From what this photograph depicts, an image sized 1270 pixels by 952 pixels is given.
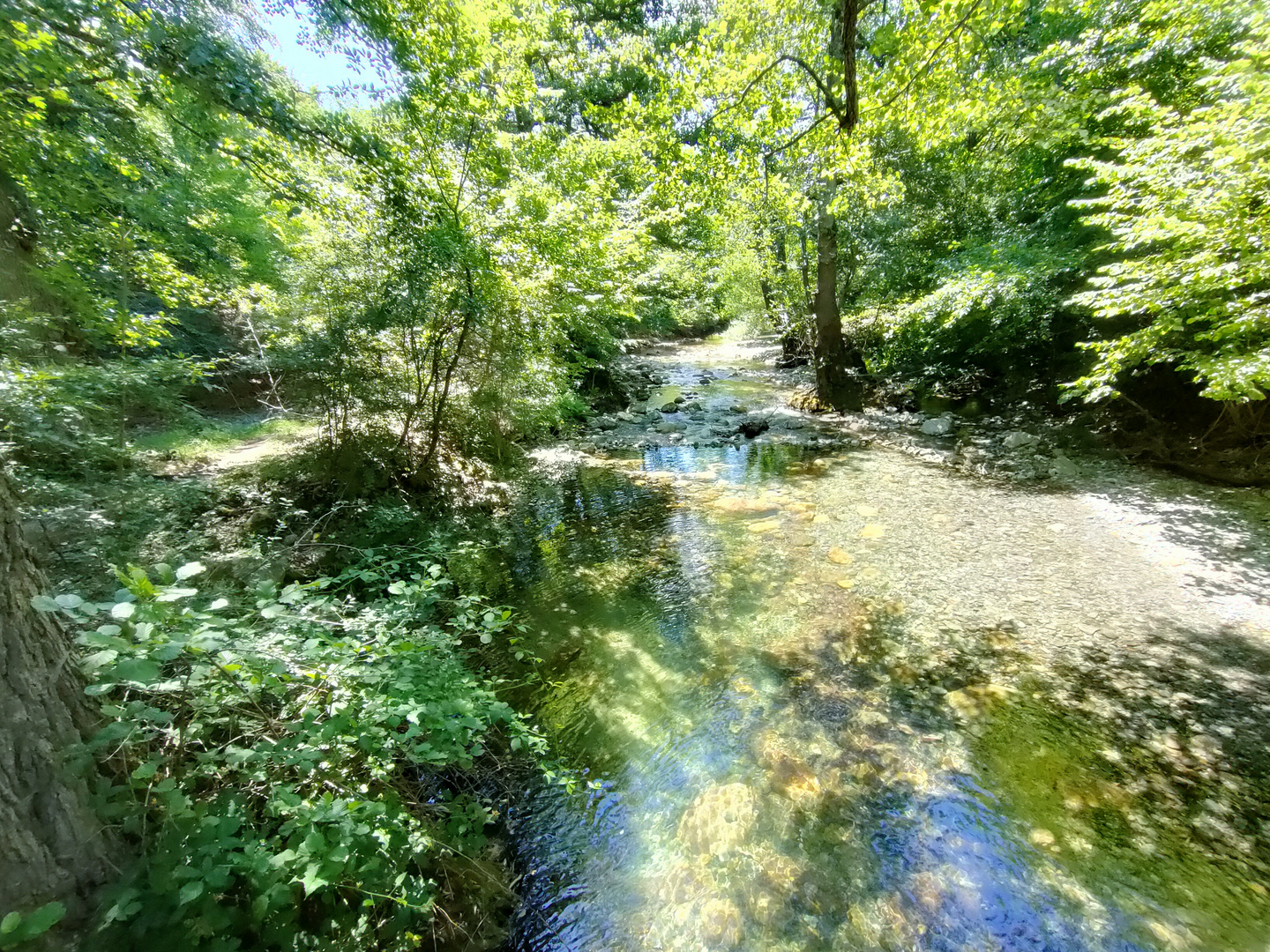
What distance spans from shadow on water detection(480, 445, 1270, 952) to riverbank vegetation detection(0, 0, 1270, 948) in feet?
2.39

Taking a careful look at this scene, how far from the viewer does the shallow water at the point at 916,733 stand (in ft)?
7.66

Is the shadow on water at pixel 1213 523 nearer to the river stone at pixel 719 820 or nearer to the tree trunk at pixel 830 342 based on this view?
the river stone at pixel 719 820

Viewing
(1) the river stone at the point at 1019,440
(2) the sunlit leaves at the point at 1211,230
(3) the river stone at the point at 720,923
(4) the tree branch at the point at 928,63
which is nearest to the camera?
(3) the river stone at the point at 720,923

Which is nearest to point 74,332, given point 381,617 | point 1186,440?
point 381,617

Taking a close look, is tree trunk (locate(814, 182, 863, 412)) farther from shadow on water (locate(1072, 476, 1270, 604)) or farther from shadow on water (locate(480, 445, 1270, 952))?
shadow on water (locate(480, 445, 1270, 952))

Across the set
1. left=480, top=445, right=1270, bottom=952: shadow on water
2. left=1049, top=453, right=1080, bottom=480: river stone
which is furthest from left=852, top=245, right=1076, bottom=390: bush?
left=480, top=445, right=1270, bottom=952: shadow on water

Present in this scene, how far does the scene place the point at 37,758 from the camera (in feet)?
5.11

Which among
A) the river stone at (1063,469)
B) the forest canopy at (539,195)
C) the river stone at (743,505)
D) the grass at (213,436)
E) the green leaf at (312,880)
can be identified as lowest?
the river stone at (1063,469)

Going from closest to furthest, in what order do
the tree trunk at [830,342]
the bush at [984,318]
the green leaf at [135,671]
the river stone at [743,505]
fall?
the green leaf at [135,671], the river stone at [743,505], the bush at [984,318], the tree trunk at [830,342]

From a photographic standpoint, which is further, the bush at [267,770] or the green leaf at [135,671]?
the bush at [267,770]

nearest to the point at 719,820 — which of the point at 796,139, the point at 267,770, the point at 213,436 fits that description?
the point at 267,770

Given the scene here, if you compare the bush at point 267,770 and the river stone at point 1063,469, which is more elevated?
the bush at point 267,770

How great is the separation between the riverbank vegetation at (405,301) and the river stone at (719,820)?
1.07 m

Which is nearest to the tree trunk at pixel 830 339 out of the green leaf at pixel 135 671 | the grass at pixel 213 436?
the grass at pixel 213 436
